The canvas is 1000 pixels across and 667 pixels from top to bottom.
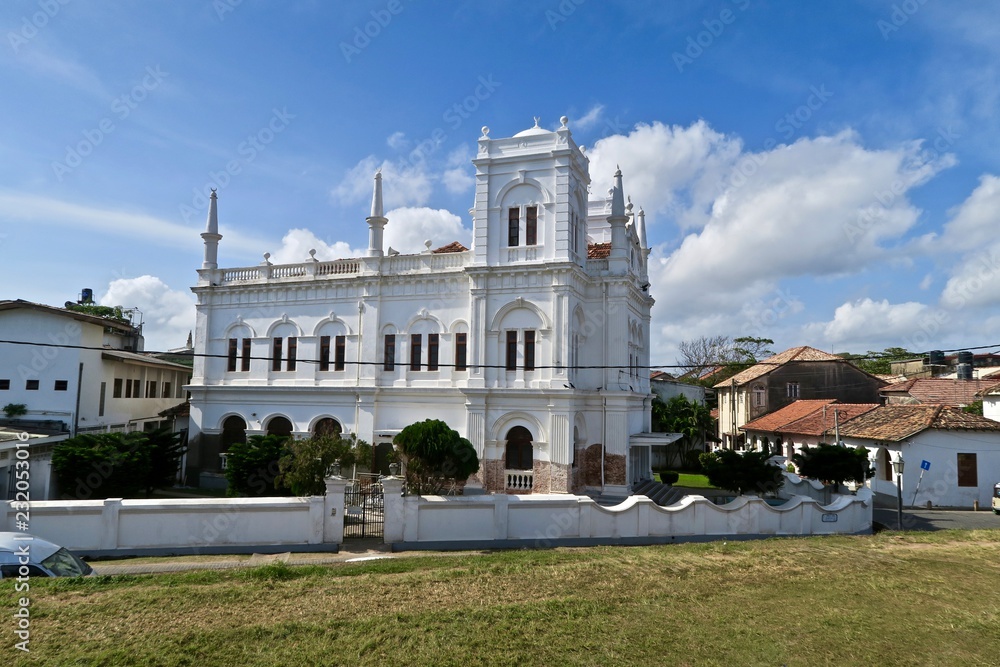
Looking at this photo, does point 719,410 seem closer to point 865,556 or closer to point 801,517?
point 801,517

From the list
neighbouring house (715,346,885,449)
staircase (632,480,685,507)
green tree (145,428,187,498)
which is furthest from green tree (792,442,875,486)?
green tree (145,428,187,498)

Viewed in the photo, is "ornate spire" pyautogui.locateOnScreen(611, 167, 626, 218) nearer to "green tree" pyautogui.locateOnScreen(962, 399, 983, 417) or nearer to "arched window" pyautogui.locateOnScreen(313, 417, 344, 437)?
"arched window" pyautogui.locateOnScreen(313, 417, 344, 437)

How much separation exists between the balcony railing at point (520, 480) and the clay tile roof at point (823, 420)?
694 inches

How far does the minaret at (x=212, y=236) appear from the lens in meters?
28.1

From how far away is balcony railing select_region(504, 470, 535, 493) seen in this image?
22.9 m

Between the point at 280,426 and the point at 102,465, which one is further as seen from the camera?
the point at 280,426

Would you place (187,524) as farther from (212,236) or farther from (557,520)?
(212,236)

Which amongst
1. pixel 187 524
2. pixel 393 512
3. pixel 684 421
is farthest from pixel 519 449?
pixel 684 421

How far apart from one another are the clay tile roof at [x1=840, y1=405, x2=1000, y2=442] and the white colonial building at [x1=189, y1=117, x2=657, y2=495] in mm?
10082

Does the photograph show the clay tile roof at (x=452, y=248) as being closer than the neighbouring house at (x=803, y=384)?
Yes

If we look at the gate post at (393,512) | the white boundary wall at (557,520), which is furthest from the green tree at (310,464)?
the white boundary wall at (557,520)

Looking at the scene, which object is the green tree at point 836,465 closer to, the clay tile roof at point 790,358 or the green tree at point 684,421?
the green tree at point 684,421

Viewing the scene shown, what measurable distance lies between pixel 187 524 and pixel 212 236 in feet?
55.0

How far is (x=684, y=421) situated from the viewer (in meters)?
39.0
